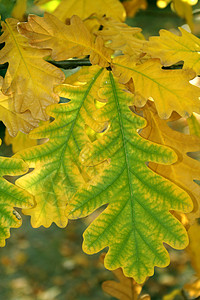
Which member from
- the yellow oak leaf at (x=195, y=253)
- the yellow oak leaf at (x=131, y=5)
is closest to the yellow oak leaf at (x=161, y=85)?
the yellow oak leaf at (x=195, y=253)

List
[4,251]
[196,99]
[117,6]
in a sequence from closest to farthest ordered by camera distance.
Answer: [196,99]
[117,6]
[4,251]

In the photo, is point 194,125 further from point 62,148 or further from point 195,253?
point 195,253

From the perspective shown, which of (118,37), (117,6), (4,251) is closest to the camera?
(118,37)

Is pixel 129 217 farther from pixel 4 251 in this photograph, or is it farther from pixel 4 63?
pixel 4 251

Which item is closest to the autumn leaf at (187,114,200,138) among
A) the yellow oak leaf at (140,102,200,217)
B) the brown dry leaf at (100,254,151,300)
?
the yellow oak leaf at (140,102,200,217)

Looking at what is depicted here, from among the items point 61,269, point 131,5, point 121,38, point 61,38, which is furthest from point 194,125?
point 61,269

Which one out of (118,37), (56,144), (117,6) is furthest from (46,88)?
(117,6)
